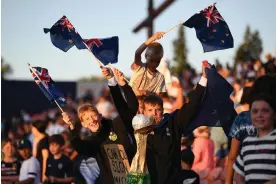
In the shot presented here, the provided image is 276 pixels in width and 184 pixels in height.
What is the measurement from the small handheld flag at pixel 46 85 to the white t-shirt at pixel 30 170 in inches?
111

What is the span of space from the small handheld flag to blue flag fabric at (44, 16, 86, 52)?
1.22 feet

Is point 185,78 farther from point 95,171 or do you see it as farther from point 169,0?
point 95,171

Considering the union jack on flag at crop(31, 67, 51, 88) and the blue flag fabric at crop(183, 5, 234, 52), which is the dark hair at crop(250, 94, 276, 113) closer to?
the blue flag fabric at crop(183, 5, 234, 52)

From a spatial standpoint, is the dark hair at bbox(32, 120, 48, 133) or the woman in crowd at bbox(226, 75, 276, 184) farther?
the dark hair at bbox(32, 120, 48, 133)

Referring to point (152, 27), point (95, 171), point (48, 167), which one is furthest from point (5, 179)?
point (152, 27)

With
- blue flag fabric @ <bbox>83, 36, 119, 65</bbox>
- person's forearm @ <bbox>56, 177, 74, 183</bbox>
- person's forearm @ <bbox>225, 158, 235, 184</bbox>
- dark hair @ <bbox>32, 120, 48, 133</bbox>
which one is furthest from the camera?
dark hair @ <bbox>32, 120, 48, 133</bbox>

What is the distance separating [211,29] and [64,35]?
5.47 ft

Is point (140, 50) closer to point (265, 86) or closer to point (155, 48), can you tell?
point (155, 48)

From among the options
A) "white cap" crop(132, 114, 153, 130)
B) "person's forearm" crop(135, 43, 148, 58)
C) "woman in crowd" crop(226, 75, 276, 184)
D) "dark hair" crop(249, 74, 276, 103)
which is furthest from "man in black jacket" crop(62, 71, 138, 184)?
"dark hair" crop(249, 74, 276, 103)

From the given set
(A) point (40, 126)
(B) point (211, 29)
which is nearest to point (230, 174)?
(B) point (211, 29)

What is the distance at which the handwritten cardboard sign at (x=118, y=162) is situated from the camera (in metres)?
7.86

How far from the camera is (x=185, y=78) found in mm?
24094

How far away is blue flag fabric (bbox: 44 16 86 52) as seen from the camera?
29.5 ft

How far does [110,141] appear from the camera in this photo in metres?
8.11
